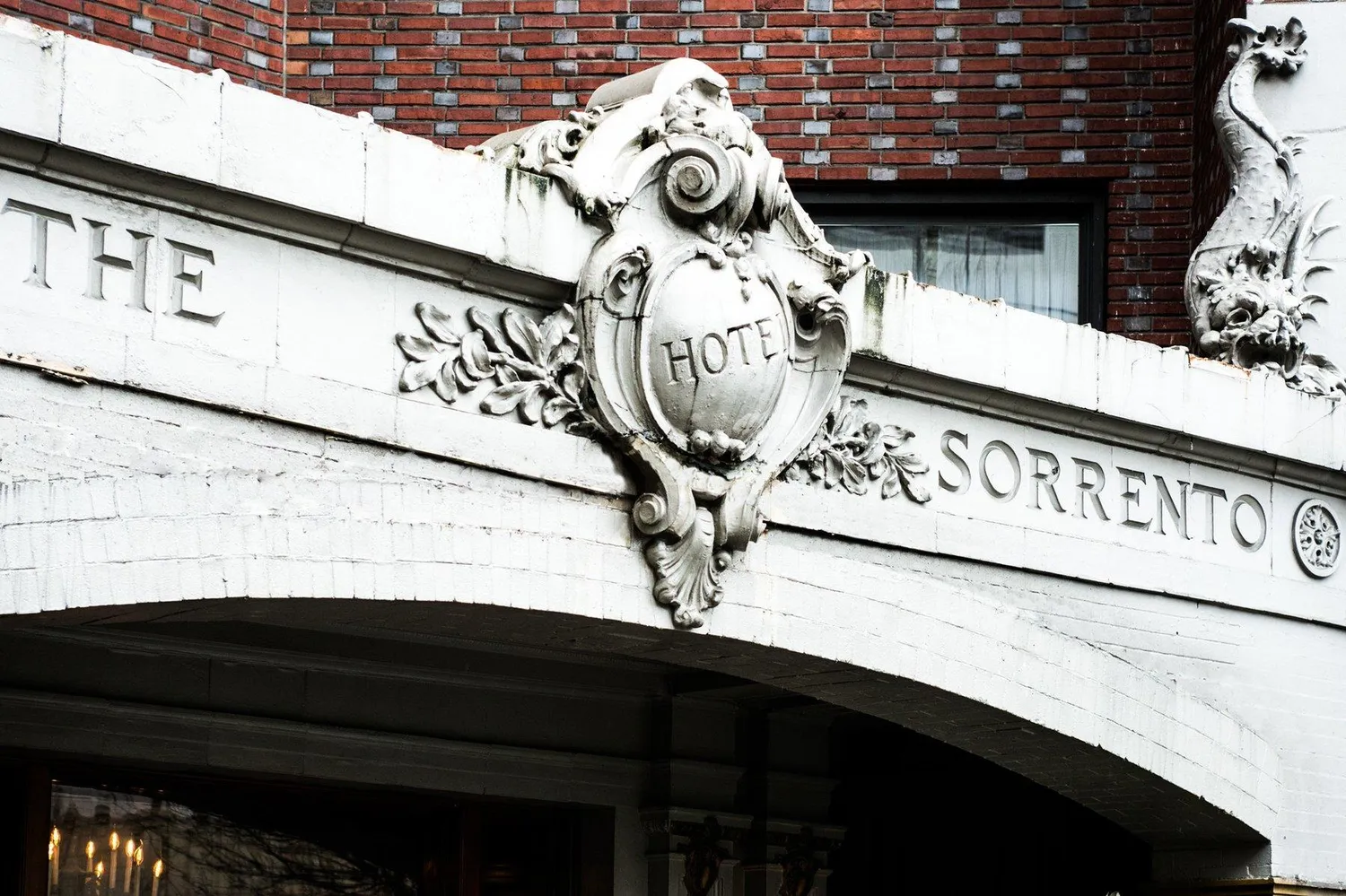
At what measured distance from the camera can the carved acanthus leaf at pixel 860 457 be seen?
26.4 ft

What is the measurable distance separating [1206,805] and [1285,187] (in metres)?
3.05

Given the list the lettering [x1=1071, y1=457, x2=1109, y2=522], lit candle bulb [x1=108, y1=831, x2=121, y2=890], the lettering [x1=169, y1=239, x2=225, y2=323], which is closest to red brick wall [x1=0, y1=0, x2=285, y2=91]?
lit candle bulb [x1=108, y1=831, x2=121, y2=890]

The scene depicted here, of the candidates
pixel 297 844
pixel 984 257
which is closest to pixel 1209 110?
pixel 984 257

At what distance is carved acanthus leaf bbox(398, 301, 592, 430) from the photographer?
6934 millimetres

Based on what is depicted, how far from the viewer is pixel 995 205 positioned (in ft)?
39.8

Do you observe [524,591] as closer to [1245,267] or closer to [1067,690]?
[1067,690]

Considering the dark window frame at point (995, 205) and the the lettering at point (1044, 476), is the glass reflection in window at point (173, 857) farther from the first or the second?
the dark window frame at point (995, 205)

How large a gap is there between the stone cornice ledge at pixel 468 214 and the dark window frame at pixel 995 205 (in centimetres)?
252

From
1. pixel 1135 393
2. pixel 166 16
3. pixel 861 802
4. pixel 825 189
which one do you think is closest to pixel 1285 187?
pixel 1135 393

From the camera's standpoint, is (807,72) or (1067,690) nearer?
(1067,690)

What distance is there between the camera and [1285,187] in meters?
10.2

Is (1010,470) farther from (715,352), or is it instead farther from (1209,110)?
(1209,110)

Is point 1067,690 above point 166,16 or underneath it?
underneath

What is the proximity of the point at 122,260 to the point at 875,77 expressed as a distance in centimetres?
664
